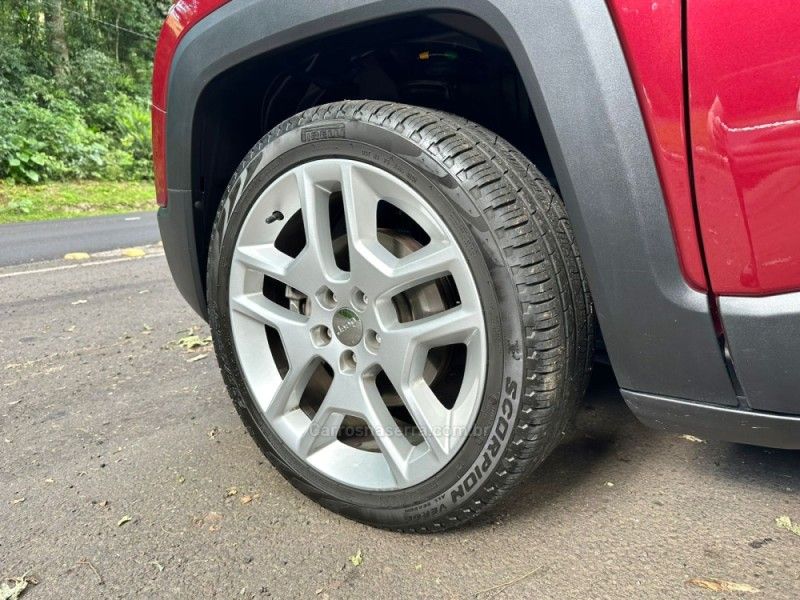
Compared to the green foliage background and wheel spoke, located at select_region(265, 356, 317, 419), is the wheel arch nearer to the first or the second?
wheel spoke, located at select_region(265, 356, 317, 419)

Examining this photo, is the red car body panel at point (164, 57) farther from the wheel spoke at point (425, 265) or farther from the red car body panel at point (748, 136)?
the red car body panel at point (748, 136)

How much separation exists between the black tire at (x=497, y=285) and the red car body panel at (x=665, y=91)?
0.88ft

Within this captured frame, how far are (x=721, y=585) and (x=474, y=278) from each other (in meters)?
0.84

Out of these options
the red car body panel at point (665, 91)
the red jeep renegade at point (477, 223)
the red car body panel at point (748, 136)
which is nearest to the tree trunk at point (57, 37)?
the red jeep renegade at point (477, 223)

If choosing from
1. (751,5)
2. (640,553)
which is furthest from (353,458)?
(751,5)

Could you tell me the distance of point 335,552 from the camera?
5.12ft

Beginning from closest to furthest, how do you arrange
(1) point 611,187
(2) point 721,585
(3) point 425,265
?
(1) point 611,187 < (2) point 721,585 < (3) point 425,265

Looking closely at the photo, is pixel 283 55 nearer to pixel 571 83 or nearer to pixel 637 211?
pixel 571 83

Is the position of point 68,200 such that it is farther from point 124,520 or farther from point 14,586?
point 14,586

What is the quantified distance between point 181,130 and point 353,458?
1110 millimetres

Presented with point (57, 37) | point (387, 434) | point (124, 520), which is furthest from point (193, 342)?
point (57, 37)

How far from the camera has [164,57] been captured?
1.95 metres

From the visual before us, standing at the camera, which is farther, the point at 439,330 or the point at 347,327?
the point at 347,327

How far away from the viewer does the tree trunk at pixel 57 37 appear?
63.7 feet
